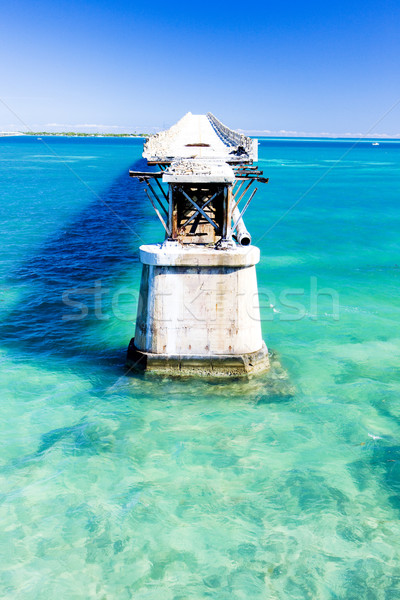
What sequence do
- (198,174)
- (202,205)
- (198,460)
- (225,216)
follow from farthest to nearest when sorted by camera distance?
1. (202,205)
2. (225,216)
3. (198,174)
4. (198,460)

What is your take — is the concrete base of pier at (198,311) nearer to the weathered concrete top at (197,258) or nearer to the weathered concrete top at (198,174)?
the weathered concrete top at (197,258)

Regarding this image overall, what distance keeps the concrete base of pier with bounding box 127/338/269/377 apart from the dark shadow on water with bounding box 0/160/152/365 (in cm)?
264

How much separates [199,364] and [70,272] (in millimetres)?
16721

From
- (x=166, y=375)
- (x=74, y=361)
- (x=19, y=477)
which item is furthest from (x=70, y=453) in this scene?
(x=74, y=361)

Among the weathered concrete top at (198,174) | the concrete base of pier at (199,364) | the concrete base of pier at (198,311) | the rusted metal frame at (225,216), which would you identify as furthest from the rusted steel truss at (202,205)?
the concrete base of pier at (199,364)

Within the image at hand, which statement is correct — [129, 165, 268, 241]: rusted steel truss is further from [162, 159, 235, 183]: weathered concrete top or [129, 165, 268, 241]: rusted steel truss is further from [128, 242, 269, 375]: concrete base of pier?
[128, 242, 269, 375]: concrete base of pier

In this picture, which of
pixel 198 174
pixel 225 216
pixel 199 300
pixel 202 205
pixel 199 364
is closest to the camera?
pixel 198 174

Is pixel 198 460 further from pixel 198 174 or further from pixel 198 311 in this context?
pixel 198 174

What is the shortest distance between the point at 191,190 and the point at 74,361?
8.90 metres

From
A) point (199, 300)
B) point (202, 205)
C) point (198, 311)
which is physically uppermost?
point (202, 205)

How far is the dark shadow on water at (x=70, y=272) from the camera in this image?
19719 mm

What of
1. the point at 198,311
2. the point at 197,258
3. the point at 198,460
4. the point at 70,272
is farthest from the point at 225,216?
the point at 70,272

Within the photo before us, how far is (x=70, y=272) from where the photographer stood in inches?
1177

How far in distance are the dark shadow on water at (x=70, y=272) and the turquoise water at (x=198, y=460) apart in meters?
0.18
